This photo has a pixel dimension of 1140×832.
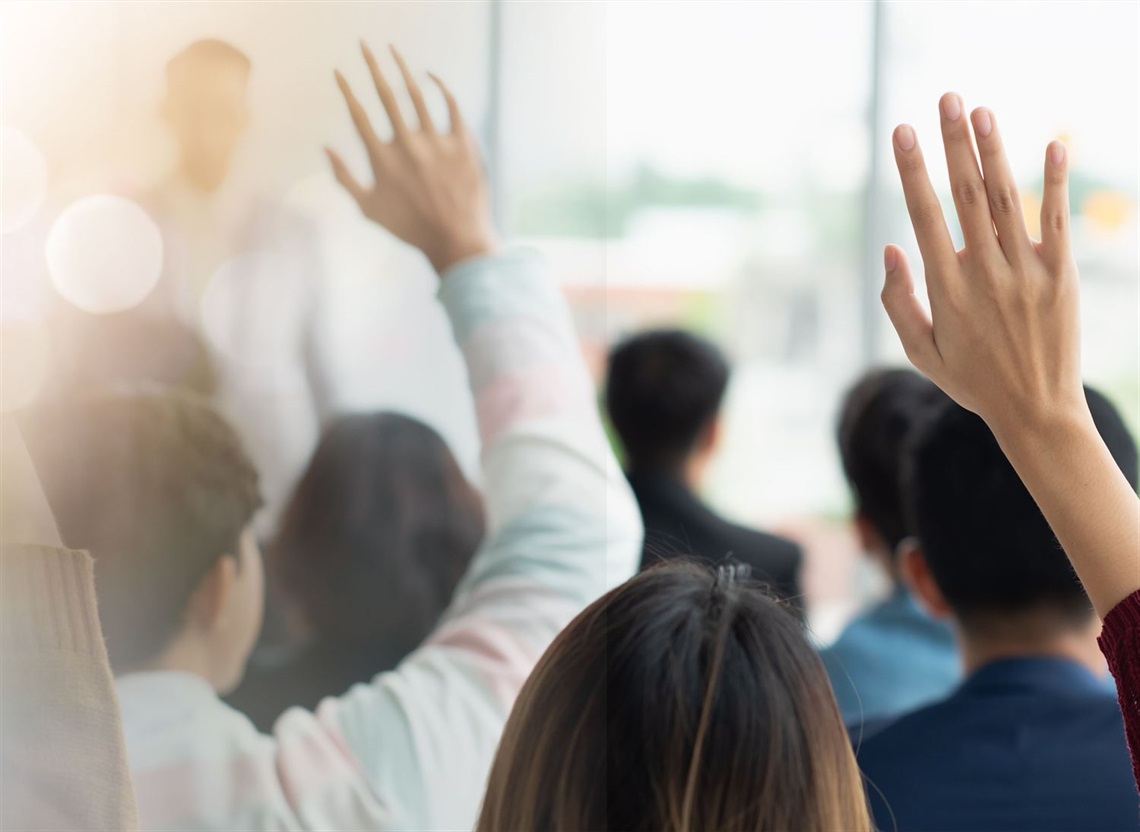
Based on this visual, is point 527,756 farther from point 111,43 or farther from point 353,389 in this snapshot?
point 111,43

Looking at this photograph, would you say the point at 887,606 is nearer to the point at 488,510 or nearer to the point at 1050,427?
the point at 488,510

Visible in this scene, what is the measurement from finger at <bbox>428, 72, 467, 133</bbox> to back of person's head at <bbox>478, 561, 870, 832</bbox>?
41 cm

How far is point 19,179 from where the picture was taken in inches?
26.5

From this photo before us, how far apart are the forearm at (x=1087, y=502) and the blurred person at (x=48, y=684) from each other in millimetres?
554

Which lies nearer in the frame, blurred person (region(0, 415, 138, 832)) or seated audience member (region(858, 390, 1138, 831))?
blurred person (region(0, 415, 138, 832))

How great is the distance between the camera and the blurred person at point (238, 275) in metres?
0.72

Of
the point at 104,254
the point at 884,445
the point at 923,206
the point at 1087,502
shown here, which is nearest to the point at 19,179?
the point at 104,254

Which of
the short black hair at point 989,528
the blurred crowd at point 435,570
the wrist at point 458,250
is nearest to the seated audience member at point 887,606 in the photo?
the short black hair at point 989,528

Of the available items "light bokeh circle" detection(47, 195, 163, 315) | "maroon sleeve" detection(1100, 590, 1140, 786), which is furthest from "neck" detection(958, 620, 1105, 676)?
"light bokeh circle" detection(47, 195, 163, 315)

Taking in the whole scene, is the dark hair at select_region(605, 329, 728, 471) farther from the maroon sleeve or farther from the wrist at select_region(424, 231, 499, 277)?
the maroon sleeve

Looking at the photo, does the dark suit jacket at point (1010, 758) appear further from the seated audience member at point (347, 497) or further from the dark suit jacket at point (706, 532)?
the dark suit jacket at point (706, 532)

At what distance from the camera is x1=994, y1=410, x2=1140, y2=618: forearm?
608 millimetres

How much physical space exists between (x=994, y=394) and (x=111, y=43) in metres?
0.56

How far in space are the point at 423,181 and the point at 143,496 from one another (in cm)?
30
